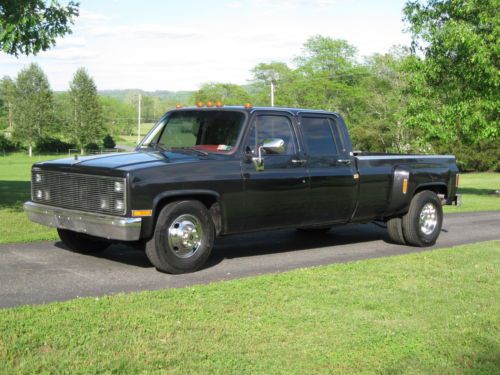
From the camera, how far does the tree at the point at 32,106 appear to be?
95.1 meters

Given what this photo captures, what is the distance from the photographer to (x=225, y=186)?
8.47 meters

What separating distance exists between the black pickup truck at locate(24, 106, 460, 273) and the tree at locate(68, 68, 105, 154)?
9417 centimetres

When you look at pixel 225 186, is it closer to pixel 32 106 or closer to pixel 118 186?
pixel 118 186

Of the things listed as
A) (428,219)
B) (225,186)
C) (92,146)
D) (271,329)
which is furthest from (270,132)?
(92,146)

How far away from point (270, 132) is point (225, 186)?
3.98 ft

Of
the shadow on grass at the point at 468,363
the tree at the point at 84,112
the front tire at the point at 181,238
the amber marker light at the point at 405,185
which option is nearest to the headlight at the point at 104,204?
the front tire at the point at 181,238

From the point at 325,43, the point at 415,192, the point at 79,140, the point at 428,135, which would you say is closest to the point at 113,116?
the point at 79,140

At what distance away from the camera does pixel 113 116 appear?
155 m

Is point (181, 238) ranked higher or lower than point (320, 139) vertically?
lower

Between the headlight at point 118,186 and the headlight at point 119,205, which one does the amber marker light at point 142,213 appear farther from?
the headlight at point 118,186

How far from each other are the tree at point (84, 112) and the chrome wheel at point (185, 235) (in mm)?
95714

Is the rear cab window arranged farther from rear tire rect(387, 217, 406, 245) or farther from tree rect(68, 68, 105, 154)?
tree rect(68, 68, 105, 154)

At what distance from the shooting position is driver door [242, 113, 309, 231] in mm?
8781

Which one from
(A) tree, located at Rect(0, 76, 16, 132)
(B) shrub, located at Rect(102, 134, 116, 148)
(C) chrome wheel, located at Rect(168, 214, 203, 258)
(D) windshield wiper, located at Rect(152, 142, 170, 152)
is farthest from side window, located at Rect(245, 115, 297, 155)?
(A) tree, located at Rect(0, 76, 16, 132)
